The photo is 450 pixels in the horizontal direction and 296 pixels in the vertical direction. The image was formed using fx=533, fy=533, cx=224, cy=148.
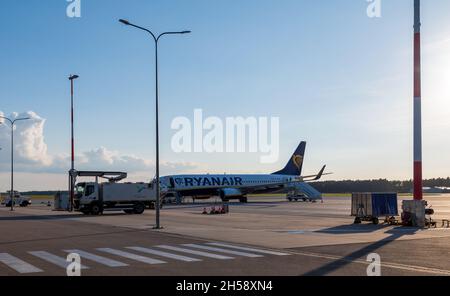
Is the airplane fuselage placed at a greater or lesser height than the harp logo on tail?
lesser

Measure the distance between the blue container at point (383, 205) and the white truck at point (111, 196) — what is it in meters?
21.5

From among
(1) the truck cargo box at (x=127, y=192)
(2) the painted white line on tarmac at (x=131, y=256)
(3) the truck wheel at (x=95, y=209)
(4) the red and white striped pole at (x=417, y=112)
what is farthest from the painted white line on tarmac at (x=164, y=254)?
(3) the truck wheel at (x=95, y=209)

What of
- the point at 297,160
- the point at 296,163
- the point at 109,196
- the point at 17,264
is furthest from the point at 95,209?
the point at 297,160

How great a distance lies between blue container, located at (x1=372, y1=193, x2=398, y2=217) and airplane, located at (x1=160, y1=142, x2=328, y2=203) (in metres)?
41.2

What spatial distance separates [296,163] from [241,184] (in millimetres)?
14338

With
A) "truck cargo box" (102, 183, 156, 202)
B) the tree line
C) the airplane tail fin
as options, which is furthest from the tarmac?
the tree line

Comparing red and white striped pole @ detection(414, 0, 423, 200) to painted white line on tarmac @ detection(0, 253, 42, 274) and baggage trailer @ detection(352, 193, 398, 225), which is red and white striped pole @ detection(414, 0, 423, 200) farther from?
painted white line on tarmac @ detection(0, 253, 42, 274)

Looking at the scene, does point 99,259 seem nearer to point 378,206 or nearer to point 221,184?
point 378,206

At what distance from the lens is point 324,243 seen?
1953 cm

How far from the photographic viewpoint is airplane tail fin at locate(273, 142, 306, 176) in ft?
292

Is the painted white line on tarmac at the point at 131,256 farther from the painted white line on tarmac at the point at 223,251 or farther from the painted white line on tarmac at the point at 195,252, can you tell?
the painted white line on tarmac at the point at 223,251
